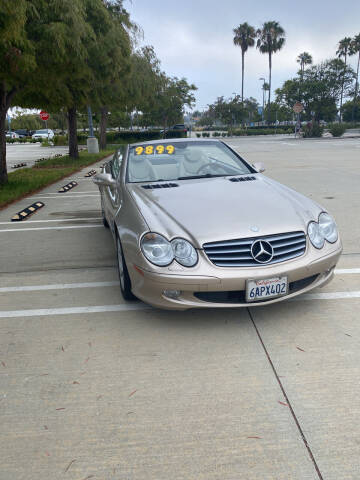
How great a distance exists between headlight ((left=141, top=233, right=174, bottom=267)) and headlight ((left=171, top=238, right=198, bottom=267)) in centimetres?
4

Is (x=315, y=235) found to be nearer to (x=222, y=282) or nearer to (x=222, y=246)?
(x=222, y=246)

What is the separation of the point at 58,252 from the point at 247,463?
4.28 meters

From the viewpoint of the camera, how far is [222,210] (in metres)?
3.70

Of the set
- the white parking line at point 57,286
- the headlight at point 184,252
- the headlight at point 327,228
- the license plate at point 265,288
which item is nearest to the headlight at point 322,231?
the headlight at point 327,228

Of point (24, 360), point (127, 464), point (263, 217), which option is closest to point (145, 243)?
point (263, 217)

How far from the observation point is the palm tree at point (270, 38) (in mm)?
73625

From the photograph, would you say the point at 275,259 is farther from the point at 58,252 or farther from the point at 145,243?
the point at 58,252

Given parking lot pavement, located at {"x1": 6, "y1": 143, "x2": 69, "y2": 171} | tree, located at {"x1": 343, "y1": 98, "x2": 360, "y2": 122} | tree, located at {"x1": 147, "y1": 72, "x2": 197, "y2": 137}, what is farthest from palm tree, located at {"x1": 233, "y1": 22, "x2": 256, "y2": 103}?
parking lot pavement, located at {"x1": 6, "y1": 143, "x2": 69, "y2": 171}

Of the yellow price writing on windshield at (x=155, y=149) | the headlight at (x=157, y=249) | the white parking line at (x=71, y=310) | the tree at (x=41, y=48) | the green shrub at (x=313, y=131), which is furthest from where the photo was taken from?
the green shrub at (x=313, y=131)

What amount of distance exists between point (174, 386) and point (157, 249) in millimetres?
1060

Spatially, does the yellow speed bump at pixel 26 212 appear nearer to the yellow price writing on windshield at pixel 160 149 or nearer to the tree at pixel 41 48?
the tree at pixel 41 48

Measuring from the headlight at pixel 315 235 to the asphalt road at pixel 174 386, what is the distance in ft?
1.95

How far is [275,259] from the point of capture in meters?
3.36

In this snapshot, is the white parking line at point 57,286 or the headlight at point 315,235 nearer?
the headlight at point 315,235
